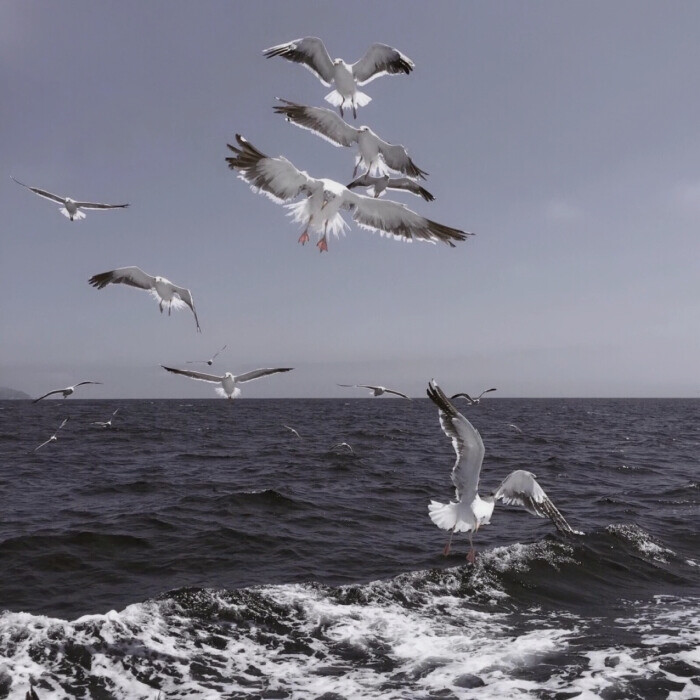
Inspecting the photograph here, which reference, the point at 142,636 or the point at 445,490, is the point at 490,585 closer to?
the point at 142,636

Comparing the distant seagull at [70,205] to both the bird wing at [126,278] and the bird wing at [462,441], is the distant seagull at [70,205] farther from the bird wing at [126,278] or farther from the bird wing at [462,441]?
the bird wing at [462,441]

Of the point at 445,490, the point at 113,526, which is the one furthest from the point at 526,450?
the point at 113,526

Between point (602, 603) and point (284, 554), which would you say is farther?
point (284, 554)

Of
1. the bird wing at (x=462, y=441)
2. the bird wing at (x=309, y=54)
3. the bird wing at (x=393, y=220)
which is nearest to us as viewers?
the bird wing at (x=393, y=220)

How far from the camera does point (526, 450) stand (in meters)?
31.6

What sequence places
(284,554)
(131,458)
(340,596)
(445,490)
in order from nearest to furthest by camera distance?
(340,596) < (284,554) < (445,490) < (131,458)

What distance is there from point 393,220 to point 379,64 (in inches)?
181

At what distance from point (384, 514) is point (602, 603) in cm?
670

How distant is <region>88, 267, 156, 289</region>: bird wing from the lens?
33.5ft

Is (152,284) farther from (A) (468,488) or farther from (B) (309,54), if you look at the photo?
(A) (468,488)

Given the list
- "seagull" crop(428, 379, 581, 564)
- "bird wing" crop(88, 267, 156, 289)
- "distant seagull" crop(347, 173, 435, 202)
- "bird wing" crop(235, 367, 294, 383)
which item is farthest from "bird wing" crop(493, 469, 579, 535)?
"bird wing" crop(88, 267, 156, 289)

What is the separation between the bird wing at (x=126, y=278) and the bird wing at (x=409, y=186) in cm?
426

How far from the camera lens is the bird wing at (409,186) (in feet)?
29.7

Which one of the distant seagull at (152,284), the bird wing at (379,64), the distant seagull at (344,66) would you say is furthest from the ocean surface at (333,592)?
the bird wing at (379,64)
